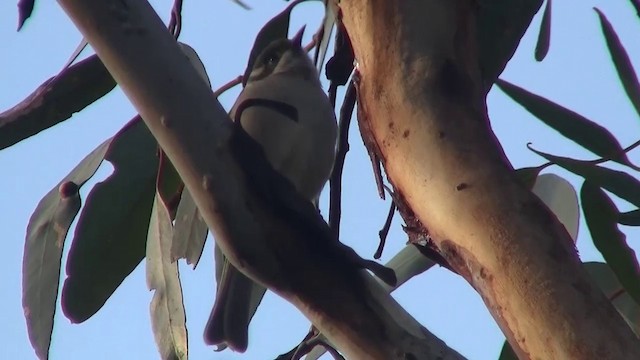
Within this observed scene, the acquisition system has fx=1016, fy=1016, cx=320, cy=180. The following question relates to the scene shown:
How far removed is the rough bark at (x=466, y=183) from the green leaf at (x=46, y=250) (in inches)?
19.8

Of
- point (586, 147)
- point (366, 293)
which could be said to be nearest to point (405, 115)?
point (366, 293)

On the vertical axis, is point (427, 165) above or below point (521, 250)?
above

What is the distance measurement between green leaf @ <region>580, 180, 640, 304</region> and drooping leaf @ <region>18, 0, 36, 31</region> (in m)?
0.66

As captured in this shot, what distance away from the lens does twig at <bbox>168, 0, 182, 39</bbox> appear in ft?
4.03

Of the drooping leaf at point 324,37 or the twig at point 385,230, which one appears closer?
the twig at point 385,230

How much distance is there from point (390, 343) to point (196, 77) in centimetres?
28

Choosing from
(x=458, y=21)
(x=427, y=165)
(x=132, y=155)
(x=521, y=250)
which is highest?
(x=132, y=155)

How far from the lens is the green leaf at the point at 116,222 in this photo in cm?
134

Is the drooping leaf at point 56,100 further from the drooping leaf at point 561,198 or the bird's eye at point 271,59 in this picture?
the drooping leaf at point 561,198

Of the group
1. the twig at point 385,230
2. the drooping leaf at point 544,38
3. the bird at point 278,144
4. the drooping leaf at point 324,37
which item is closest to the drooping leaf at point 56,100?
the bird at point 278,144

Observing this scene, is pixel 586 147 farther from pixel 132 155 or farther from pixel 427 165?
pixel 132 155

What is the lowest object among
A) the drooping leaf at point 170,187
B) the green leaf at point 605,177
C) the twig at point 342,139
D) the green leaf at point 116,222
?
the green leaf at point 605,177

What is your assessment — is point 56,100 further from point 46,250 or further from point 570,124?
point 570,124

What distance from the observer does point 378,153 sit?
3.03 ft
